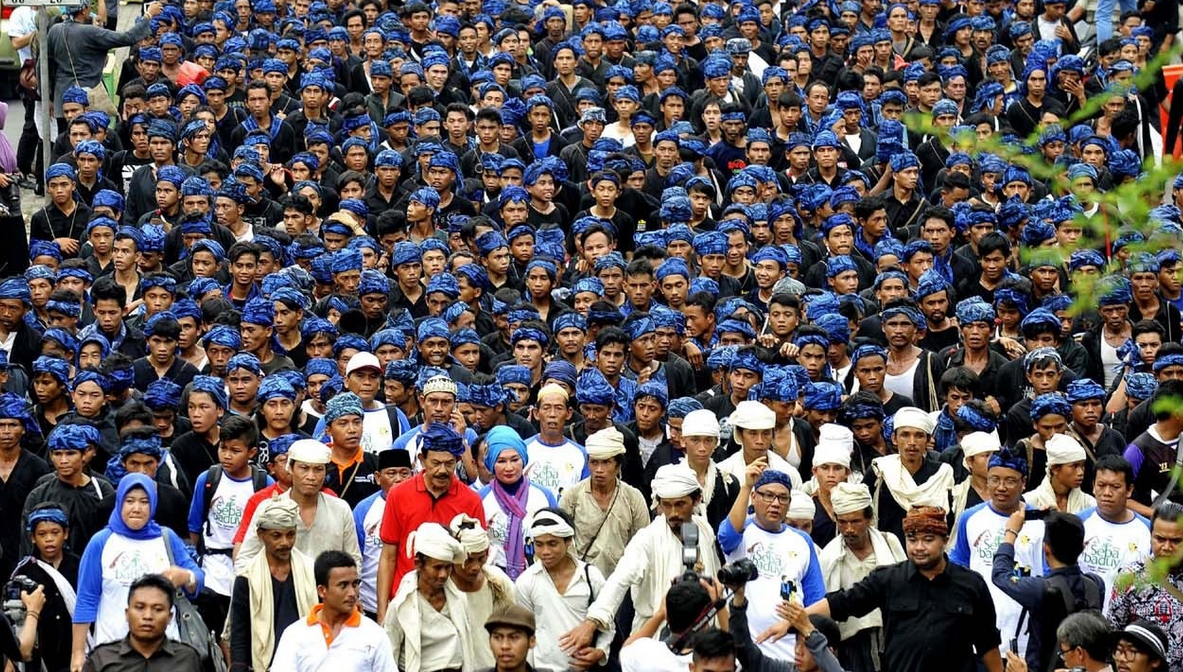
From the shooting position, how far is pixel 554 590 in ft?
37.0

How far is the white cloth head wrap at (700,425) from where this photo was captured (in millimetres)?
12414

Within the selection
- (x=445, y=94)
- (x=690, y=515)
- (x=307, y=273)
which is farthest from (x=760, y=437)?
(x=445, y=94)

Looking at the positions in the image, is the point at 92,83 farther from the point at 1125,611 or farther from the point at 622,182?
the point at 1125,611

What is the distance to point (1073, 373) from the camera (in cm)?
1423

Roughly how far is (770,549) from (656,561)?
0.69 meters

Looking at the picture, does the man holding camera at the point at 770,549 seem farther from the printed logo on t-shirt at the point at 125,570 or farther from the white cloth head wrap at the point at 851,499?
the printed logo on t-shirt at the point at 125,570

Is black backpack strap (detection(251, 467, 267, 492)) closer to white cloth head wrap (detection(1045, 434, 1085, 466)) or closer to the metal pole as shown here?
white cloth head wrap (detection(1045, 434, 1085, 466))

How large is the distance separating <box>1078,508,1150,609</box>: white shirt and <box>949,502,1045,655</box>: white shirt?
0.84 ft

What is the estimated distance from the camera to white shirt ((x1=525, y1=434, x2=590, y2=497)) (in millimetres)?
12953

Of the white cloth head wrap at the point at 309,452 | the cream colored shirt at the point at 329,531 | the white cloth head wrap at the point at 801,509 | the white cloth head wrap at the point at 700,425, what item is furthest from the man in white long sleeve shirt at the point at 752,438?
the white cloth head wrap at the point at 309,452

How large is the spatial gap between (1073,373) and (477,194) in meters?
6.11

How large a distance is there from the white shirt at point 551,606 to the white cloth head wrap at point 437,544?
1.55 feet

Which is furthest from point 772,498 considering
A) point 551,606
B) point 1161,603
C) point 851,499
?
point 1161,603

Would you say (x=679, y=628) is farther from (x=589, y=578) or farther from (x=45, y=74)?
(x=45, y=74)
